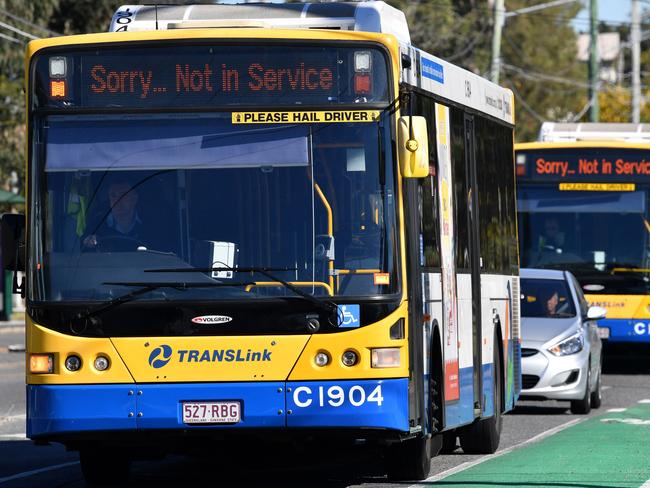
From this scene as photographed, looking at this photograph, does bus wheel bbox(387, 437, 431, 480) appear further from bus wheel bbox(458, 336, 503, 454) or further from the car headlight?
the car headlight

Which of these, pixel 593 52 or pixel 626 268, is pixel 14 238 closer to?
pixel 626 268

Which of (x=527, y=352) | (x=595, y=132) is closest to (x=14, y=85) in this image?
(x=595, y=132)

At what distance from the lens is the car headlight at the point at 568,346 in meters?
19.2

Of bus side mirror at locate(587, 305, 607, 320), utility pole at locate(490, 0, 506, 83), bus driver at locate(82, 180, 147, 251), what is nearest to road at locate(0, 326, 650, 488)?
bus driver at locate(82, 180, 147, 251)

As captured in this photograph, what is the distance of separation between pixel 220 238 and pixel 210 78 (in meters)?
0.98

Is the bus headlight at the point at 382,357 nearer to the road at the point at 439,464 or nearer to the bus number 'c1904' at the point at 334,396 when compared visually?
the bus number 'c1904' at the point at 334,396

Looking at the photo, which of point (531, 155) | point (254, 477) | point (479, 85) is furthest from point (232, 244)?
point (531, 155)

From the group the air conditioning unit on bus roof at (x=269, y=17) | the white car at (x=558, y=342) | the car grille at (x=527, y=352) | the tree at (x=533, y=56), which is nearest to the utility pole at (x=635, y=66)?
the tree at (x=533, y=56)

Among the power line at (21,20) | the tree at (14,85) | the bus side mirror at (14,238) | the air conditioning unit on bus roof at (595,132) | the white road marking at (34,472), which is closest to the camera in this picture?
the bus side mirror at (14,238)

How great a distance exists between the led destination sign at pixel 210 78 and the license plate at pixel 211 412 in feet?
5.88

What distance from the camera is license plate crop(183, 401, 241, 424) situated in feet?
34.0

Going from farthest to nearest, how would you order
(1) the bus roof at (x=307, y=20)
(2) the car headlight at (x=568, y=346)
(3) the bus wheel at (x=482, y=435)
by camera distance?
(2) the car headlight at (x=568, y=346) < (3) the bus wheel at (x=482, y=435) < (1) the bus roof at (x=307, y=20)

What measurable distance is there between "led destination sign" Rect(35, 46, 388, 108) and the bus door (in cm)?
302

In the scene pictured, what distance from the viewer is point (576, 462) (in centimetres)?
1299
